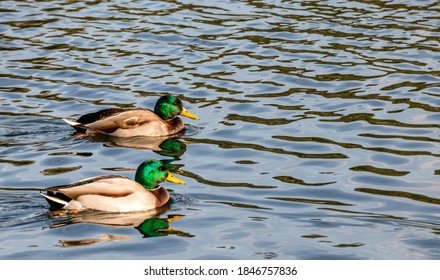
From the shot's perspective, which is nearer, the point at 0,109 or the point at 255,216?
the point at 255,216

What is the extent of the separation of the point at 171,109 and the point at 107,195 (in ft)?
14.3

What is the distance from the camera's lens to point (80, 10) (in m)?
25.3

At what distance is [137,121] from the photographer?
1798 cm

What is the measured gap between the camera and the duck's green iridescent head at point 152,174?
14.6 meters

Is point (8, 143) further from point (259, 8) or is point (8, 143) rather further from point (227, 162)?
point (259, 8)

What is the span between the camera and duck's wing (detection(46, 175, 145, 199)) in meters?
14.0

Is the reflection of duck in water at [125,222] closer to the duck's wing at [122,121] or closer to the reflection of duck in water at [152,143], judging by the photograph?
the reflection of duck in water at [152,143]

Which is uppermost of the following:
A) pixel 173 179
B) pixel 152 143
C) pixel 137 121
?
pixel 173 179

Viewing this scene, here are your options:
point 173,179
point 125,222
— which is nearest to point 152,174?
point 173,179

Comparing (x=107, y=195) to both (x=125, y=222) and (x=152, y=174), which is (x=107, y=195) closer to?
(x=125, y=222)

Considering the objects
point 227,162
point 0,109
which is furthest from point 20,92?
point 227,162

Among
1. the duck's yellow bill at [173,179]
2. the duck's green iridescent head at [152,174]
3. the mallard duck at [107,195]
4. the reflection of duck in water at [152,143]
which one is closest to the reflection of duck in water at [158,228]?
the mallard duck at [107,195]
